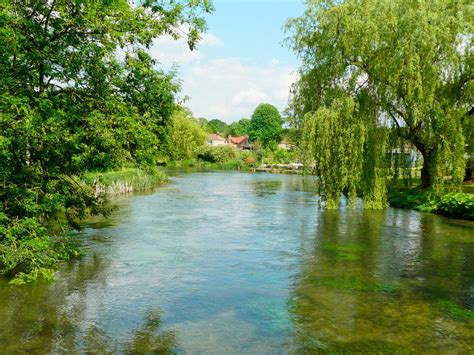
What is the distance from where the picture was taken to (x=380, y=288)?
12.5m

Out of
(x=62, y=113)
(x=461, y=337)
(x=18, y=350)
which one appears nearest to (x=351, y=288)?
(x=461, y=337)

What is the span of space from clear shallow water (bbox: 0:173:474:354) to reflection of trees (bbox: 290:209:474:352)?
0.04 m

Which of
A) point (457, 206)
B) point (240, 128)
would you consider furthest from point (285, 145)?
point (457, 206)

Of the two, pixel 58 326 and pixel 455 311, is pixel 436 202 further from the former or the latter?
pixel 58 326

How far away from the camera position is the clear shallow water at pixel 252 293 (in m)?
8.93

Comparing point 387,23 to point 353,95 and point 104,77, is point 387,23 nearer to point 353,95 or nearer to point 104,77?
point 353,95

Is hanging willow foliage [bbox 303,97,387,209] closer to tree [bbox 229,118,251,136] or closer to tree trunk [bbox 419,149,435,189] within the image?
tree trunk [bbox 419,149,435,189]

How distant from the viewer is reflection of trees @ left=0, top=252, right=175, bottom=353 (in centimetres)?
842

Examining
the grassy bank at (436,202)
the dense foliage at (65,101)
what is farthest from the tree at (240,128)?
the dense foliage at (65,101)

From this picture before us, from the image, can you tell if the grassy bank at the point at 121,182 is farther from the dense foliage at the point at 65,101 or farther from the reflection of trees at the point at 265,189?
the dense foliage at the point at 65,101

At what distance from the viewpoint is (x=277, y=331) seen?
9383 mm

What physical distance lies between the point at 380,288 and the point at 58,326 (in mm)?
8338

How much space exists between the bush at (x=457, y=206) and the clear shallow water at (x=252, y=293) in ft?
9.88

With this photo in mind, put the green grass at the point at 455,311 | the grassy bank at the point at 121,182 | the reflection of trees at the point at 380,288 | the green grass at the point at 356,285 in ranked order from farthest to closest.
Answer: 1. the grassy bank at the point at 121,182
2. the green grass at the point at 356,285
3. the green grass at the point at 455,311
4. the reflection of trees at the point at 380,288
